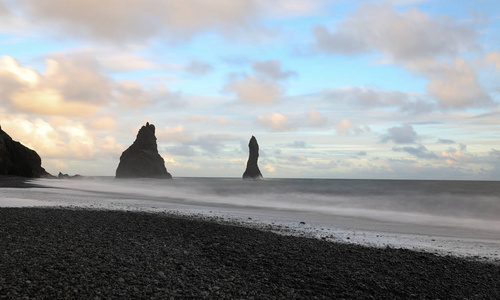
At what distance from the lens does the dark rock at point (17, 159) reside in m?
79.4

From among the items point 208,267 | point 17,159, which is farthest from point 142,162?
point 208,267

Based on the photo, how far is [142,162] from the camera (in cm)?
19238

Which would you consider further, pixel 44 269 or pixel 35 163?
pixel 35 163

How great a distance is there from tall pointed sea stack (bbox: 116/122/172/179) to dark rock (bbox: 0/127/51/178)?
325 ft

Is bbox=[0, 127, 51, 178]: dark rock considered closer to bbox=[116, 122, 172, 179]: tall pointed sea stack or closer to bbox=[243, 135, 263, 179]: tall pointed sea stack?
bbox=[116, 122, 172, 179]: tall pointed sea stack

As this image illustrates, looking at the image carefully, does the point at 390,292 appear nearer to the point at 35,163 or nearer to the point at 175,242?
the point at 175,242

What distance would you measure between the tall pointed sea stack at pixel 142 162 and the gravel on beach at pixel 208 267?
603 ft

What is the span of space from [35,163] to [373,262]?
9966 cm

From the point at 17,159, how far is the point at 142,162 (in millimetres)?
106742

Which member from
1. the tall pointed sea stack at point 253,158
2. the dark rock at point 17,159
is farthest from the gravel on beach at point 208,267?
the tall pointed sea stack at point 253,158

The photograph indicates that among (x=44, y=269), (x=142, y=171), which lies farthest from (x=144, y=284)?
(x=142, y=171)

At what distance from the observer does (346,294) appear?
877 cm

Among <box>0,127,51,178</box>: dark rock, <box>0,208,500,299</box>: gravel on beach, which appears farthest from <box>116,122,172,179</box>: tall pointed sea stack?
<box>0,208,500,299</box>: gravel on beach

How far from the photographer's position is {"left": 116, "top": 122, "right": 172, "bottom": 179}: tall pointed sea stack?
192 metres
